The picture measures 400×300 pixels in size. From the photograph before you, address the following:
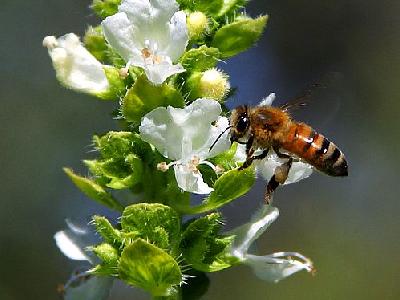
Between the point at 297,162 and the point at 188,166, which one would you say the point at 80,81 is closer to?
the point at 188,166

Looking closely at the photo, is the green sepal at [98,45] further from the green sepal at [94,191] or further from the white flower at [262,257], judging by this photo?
the white flower at [262,257]

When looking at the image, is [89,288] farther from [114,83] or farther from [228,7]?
[228,7]

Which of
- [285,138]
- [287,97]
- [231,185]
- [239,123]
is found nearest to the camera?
[231,185]

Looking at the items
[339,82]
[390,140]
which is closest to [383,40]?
[390,140]

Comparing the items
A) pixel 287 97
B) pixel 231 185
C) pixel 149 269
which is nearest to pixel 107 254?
pixel 149 269

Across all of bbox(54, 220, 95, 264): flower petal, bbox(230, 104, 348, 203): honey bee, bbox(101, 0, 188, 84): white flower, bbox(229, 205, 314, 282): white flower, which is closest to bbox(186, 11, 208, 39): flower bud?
bbox(101, 0, 188, 84): white flower
